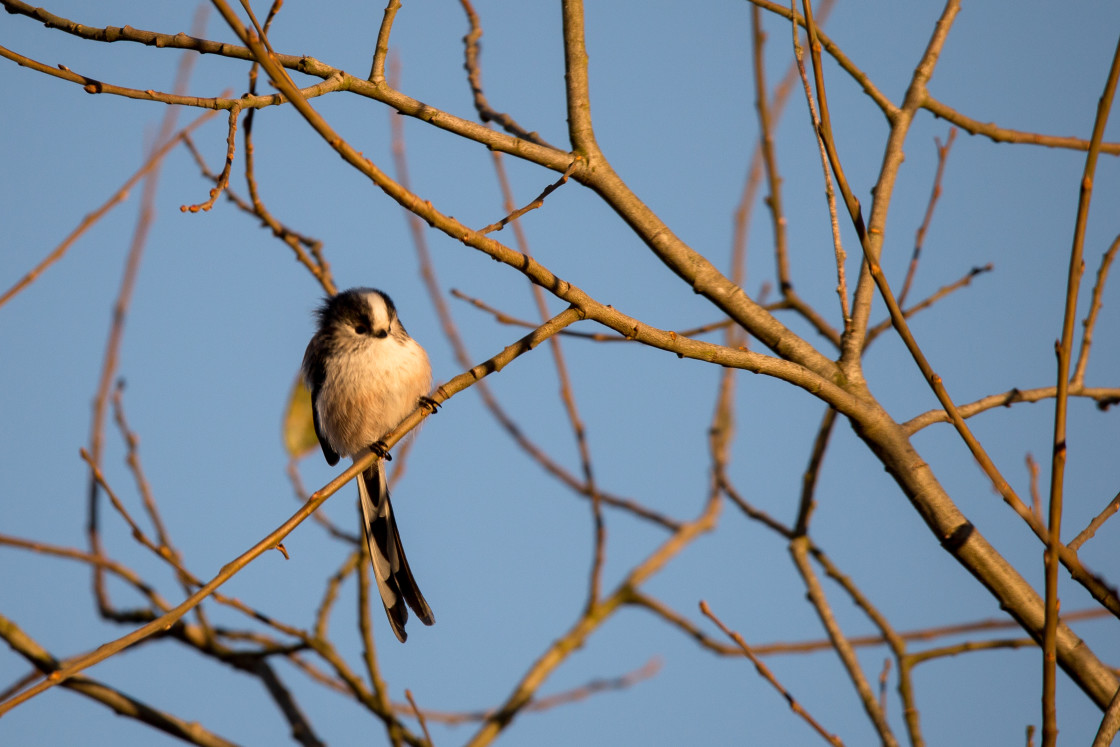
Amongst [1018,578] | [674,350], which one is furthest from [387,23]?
[1018,578]

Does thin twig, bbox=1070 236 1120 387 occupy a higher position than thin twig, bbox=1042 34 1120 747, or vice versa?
thin twig, bbox=1070 236 1120 387

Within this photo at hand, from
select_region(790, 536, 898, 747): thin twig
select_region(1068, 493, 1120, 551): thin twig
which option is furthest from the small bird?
select_region(1068, 493, 1120, 551): thin twig

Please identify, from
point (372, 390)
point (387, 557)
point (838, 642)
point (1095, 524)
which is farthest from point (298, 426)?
point (1095, 524)

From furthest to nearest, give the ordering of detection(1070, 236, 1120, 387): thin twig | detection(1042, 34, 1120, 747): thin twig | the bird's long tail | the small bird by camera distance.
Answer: the small bird → the bird's long tail → detection(1070, 236, 1120, 387): thin twig → detection(1042, 34, 1120, 747): thin twig

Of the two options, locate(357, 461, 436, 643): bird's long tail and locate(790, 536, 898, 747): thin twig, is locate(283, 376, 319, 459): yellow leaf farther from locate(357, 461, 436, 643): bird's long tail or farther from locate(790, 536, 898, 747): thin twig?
locate(790, 536, 898, 747): thin twig

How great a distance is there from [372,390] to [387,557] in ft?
2.17

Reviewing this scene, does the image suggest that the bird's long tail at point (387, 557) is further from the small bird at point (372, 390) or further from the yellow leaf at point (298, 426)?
the yellow leaf at point (298, 426)

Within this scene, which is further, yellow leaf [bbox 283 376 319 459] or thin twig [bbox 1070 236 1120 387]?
yellow leaf [bbox 283 376 319 459]

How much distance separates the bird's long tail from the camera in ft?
11.8

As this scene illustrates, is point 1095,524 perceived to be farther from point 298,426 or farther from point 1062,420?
point 298,426

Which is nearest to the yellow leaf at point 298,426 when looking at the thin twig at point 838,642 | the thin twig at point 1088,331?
the thin twig at point 838,642

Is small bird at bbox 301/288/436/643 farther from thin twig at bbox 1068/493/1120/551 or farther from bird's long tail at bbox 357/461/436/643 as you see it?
thin twig at bbox 1068/493/1120/551

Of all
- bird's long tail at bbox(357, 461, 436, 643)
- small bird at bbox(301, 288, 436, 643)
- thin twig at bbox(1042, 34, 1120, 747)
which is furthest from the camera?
Answer: small bird at bbox(301, 288, 436, 643)

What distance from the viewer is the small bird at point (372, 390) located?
379cm
